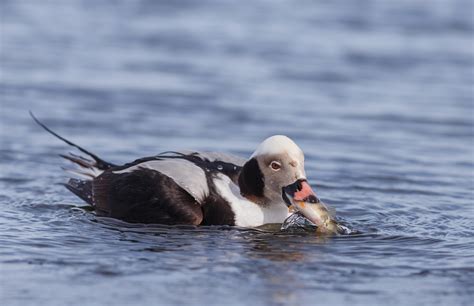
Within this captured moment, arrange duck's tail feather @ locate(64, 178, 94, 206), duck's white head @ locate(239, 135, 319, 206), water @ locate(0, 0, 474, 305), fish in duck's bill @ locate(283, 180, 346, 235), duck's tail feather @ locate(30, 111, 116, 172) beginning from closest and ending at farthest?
water @ locate(0, 0, 474, 305) → fish in duck's bill @ locate(283, 180, 346, 235) → duck's white head @ locate(239, 135, 319, 206) → duck's tail feather @ locate(64, 178, 94, 206) → duck's tail feather @ locate(30, 111, 116, 172)

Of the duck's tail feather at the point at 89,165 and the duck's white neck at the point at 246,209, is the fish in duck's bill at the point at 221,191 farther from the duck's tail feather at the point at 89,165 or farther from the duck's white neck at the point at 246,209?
the duck's tail feather at the point at 89,165

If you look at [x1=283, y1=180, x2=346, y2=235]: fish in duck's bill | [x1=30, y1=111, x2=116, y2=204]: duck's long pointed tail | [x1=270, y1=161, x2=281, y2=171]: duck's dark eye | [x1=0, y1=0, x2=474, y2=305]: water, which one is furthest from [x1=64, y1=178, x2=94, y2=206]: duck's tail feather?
[x1=283, y1=180, x2=346, y2=235]: fish in duck's bill

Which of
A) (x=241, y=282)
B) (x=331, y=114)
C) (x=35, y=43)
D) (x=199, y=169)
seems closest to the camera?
(x=241, y=282)

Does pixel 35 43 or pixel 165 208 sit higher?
pixel 35 43

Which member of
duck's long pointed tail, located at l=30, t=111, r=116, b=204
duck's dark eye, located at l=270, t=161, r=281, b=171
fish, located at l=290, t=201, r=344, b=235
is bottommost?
fish, located at l=290, t=201, r=344, b=235

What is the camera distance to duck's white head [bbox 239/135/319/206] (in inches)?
355

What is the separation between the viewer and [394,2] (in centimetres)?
2442

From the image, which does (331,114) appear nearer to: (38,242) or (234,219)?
(234,219)

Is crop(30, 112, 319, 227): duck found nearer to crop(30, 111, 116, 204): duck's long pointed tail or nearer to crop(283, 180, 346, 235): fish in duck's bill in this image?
crop(283, 180, 346, 235): fish in duck's bill

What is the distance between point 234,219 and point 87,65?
860 centimetres

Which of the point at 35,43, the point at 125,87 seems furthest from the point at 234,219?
the point at 35,43

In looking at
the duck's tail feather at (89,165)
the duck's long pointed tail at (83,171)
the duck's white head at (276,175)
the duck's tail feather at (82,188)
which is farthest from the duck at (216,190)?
the duck's tail feather at (89,165)

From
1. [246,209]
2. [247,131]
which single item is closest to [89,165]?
[246,209]

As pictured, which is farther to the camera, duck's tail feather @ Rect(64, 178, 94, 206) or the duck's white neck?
duck's tail feather @ Rect(64, 178, 94, 206)
